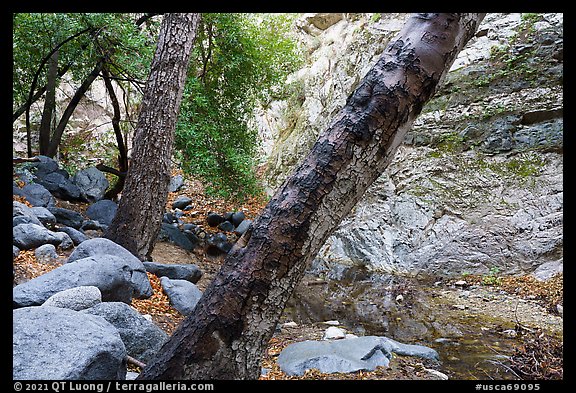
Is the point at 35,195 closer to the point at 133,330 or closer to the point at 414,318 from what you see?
the point at 133,330

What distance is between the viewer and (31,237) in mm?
3529

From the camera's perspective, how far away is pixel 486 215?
18.5 feet

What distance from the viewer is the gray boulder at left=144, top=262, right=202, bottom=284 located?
Result: 3844 mm

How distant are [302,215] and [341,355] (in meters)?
1.30

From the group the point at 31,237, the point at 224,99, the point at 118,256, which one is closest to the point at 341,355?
the point at 118,256

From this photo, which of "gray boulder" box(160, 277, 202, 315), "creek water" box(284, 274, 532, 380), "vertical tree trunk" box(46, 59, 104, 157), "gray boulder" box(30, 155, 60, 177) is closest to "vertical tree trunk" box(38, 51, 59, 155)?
"vertical tree trunk" box(46, 59, 104, 157)

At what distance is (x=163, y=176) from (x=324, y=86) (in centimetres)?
683

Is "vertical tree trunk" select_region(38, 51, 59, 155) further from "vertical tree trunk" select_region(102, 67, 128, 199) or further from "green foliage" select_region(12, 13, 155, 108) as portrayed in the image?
"vertical tree trunk" select_region(102, 67, 128, 199)

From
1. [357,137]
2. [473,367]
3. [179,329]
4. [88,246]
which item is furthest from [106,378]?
[473,367]

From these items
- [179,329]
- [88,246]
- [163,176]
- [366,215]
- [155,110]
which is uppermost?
[155,110]

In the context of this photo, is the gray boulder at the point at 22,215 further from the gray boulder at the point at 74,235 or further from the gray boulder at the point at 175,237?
the gray boulder at the point at 175,237
